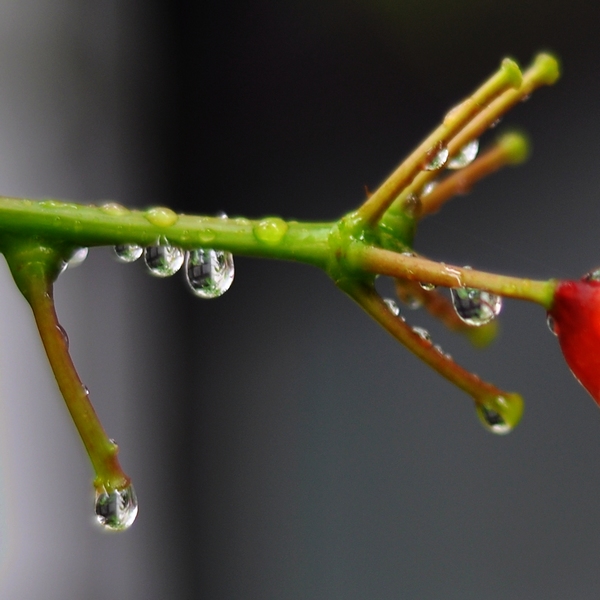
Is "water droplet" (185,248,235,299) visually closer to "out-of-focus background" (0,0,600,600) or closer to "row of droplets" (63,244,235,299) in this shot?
"row of droplets" (63,244,235,299)

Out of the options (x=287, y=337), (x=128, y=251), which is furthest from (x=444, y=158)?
(x=287, y=337)

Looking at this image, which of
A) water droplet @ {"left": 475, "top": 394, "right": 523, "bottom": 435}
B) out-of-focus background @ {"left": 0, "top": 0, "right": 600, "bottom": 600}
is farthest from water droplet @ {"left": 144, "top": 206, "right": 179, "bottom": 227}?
out-of-focus background @ {"left": 0, "top": 0, "right": 600, "bottom": 600}

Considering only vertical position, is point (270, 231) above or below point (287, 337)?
above

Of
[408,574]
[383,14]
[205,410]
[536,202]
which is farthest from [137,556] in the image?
[383,14]

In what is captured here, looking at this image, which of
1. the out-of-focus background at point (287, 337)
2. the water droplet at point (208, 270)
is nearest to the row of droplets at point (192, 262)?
the water droplet at point (208, 270)

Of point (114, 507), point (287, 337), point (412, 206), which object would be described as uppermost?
point (412, 206)

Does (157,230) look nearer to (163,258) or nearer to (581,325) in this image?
(163,258)
